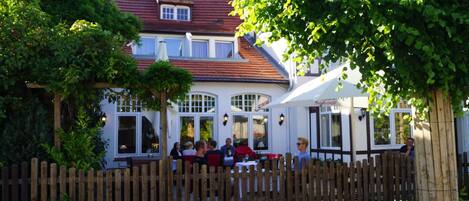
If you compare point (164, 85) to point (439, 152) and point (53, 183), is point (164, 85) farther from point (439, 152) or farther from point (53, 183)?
point (439, 152)

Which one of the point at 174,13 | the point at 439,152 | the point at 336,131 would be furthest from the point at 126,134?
the point at 439,152

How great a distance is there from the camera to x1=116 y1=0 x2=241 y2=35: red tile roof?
18109 mm

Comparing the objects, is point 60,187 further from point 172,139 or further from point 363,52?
point 172,139

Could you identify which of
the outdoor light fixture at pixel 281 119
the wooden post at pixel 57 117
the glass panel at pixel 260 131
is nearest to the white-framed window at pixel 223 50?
the glass panel at pixel 260 131

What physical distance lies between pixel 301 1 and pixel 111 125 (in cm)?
1229

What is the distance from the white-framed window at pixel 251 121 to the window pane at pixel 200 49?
2.30m

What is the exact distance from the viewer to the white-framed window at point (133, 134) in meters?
16.2

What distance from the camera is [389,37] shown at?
4320mm

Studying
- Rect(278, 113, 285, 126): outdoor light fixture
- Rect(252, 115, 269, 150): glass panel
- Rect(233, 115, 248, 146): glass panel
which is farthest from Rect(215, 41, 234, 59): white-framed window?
Rect(278, 113, 285, 126): outdoor light fixture

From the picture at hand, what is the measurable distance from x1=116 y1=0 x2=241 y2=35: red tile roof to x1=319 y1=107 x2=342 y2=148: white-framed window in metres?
4.47

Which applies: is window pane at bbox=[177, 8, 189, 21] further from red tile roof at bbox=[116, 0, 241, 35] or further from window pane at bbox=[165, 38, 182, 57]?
window pane at bbox=[165, 38, 182, 57]

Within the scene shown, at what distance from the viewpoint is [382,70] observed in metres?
4.73

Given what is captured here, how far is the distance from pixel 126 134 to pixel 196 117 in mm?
2335

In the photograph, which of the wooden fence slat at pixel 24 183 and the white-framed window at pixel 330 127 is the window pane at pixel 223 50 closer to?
the white-framed window at pixel 330 127
